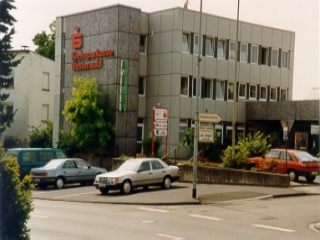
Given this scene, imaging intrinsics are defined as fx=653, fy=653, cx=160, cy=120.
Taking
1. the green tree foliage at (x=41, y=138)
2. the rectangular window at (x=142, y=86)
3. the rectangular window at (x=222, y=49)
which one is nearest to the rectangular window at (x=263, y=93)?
the rectangular window at (x=222, y=49)

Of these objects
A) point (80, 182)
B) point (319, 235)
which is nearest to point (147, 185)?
point (80, 182)

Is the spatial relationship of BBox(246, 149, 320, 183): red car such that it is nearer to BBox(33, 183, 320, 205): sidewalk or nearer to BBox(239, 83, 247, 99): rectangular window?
BBox(33, 183, 320, 205): sidewalk

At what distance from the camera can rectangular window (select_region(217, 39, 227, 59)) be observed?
147 feet

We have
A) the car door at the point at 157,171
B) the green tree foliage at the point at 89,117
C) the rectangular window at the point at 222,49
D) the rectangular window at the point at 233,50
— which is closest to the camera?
the car door at the point at 157,171

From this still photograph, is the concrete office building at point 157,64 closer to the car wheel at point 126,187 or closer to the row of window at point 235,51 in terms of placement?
the row of window at point 235,51

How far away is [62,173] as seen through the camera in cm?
3023

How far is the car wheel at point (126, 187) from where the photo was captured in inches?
1044

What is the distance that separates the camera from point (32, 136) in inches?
1909

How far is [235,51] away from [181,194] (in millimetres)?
21438

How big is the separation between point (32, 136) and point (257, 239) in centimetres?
3558

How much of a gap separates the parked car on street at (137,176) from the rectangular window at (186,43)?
48.6ft

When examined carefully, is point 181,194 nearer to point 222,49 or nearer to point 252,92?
point 222,49

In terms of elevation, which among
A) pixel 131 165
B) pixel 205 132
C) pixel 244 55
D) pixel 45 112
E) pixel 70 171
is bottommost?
pixel 70 171

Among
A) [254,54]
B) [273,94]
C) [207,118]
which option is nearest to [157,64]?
[254,54]
